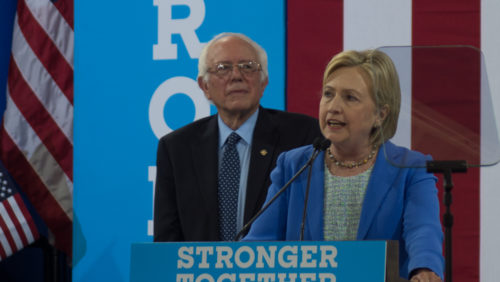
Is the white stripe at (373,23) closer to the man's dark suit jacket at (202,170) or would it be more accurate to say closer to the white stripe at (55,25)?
the man's dark suit jacket at (202,170)

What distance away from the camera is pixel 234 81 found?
2611 millimetres

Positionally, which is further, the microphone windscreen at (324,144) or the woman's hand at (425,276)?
the microphone windscreen at (324,144)

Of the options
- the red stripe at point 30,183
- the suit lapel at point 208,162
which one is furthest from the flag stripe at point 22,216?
the suit lapel at point 208,162

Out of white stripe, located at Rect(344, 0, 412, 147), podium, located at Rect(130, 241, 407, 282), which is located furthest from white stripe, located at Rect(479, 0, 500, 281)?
podium, located at Rect(130, 241, 407, 282)

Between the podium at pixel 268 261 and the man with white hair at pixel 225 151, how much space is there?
97cm

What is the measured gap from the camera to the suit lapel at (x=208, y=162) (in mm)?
2467

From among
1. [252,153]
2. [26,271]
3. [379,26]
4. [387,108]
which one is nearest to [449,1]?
[379,26]

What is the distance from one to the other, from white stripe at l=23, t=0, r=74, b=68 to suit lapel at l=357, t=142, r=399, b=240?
2.69m

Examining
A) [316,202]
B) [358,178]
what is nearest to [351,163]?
[358,178]

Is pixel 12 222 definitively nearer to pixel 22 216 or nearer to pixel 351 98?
pixel 22 216

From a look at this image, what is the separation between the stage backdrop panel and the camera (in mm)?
3568

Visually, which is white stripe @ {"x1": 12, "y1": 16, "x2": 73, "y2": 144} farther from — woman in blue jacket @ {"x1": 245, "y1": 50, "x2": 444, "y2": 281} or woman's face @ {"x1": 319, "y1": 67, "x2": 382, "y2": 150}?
woman's face @ {"x1": 319, "y1": 67, "x2": 382, "y2": 150}

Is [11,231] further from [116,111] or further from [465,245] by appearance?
[465,245]

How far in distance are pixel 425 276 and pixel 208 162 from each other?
1231 millimetres
